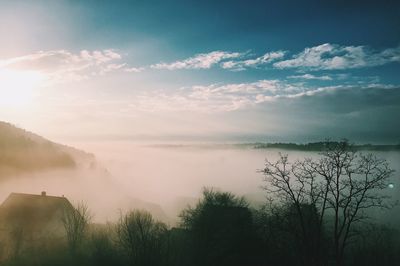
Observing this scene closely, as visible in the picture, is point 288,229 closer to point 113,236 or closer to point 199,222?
point 199,222

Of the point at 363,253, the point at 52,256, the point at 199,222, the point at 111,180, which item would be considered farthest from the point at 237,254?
the point at 111,180

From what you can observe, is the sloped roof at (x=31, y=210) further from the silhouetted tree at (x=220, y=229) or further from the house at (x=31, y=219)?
the silhouetted tree at (x=220, y=229)

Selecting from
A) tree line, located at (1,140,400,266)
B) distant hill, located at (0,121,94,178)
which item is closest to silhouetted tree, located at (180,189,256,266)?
tree line, located at (1,140,400,266)

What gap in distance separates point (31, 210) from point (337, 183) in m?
61.6

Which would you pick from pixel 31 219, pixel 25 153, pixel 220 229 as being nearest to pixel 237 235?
pixel 220 229

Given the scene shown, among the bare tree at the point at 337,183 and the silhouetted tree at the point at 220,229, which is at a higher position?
the bare tree at the point at 337,183

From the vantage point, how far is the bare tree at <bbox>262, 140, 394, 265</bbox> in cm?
2316

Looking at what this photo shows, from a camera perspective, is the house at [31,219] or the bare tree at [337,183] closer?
the bare tree at [337,183]

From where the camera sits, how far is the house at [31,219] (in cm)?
6225

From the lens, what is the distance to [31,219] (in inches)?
2653

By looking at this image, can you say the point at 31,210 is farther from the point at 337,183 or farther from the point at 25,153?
the point at 25,153

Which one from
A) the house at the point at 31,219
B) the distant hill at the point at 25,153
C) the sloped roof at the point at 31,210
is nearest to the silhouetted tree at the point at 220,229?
the house at the point at 31,219

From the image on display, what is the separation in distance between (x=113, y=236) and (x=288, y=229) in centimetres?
5441

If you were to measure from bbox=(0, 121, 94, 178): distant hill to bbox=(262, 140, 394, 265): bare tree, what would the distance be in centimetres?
15157
